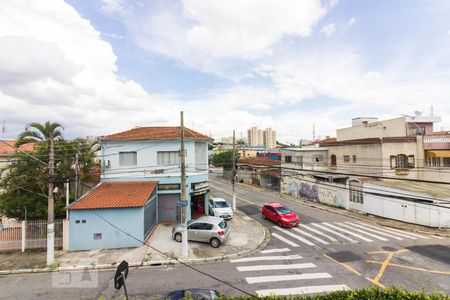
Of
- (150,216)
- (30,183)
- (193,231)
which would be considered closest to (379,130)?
(193,231)

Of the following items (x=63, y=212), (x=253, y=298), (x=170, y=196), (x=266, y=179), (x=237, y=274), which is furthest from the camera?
(x=266, y=179)

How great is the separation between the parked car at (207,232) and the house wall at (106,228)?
8.68 feet

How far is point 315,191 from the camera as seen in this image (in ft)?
89.3

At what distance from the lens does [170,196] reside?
18.6 m

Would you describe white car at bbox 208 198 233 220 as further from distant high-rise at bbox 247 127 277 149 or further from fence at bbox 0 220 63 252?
distant high-rise at bbox 247 127 277 149

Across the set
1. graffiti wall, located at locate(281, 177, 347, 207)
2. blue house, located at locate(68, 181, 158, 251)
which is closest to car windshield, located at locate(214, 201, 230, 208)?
blue house, located at locate(68, 181, 158, 251)

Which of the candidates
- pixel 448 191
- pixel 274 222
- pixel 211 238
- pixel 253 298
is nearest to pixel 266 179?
pixel 274 222

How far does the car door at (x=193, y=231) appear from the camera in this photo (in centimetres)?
1463

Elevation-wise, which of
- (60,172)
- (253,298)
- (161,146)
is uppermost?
(161,146)

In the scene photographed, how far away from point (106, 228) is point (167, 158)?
6.84 m

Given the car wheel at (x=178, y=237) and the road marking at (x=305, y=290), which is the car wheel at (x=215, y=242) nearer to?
the car wheel at (x=178, y=237)

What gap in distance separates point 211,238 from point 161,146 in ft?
28.5

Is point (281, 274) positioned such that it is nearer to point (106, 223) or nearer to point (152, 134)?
point (106, 223)

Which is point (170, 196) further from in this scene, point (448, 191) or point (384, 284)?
point (448, 191)
